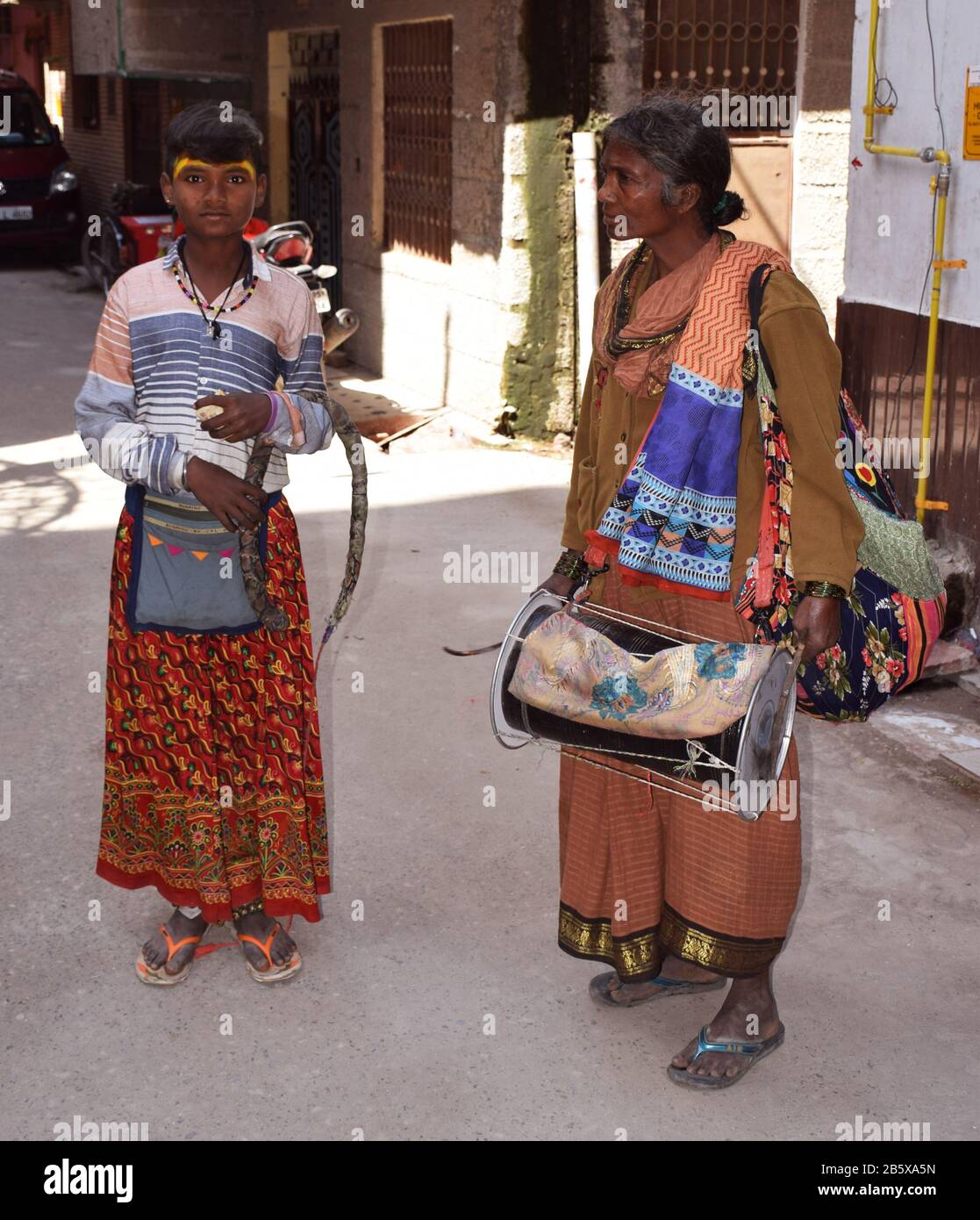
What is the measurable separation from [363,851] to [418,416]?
226 inches

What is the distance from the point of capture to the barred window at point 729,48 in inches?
328

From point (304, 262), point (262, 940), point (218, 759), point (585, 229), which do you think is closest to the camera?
point (218, 759)

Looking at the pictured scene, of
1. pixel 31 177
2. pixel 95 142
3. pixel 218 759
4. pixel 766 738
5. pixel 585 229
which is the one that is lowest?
pixel 218 759

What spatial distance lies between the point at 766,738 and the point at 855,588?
14.6 inches

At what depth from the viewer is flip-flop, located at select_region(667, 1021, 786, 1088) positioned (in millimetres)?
3031

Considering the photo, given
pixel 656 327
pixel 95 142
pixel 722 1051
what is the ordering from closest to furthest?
pixel 656 327 < pixel 722 1051 < pixel 95 142

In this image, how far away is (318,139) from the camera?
12.0m

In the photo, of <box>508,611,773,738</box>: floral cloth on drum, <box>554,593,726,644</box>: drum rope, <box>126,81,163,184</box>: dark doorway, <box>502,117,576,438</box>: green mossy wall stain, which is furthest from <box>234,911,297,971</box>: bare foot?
<box>126,81,163,184</box>: dark doorway

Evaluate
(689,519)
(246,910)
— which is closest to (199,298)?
(689,519)

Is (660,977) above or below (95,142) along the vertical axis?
below

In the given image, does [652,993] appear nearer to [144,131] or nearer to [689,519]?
[689,519]

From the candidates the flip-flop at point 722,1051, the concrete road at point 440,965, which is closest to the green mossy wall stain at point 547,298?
the concrete road at point 440,965

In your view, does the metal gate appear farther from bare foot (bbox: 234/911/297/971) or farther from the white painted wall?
bare foot (bbox: 234/911/297/971)

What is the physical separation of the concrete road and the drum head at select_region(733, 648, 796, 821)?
0.70m
